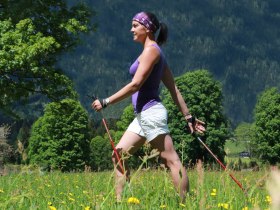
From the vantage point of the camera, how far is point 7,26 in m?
20.2

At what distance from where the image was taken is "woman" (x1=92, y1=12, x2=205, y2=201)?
528 cm

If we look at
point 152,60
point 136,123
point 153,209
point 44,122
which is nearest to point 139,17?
point 152,60

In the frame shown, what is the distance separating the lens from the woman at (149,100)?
5277 mm

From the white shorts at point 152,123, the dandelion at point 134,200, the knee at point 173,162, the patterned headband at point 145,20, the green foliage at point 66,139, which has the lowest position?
the dandelion at point 134,200

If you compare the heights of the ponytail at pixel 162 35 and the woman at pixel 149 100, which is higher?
the ponytail at pixel 162 35

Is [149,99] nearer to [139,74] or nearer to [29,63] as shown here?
[139,74]

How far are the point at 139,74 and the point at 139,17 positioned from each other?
0.68 metres

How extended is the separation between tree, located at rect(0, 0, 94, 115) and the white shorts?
47.0 ft

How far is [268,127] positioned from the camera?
6372cm

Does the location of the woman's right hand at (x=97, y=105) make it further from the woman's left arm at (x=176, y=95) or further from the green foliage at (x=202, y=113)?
the green foliage at (x=202, y=113)

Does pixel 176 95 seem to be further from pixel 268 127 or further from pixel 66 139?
pixel 66 139

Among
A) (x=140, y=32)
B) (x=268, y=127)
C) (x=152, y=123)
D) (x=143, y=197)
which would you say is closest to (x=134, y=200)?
(x=143, y=197)

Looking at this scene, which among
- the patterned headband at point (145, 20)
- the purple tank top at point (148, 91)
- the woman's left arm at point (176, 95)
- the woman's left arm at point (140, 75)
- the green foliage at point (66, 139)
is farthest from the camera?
the green foliage at point (66, 139)

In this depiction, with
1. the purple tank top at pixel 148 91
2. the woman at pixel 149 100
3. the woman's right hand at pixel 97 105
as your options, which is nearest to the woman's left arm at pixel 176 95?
the woman at pixel 149 100
